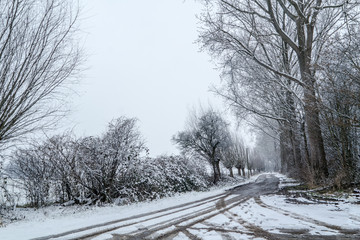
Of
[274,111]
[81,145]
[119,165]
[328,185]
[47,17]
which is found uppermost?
[47,17]

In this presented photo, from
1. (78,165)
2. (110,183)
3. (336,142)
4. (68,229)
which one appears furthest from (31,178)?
(336,142)

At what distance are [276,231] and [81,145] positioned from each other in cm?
761

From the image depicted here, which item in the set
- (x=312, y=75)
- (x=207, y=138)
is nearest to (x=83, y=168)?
(x=312, y=75)

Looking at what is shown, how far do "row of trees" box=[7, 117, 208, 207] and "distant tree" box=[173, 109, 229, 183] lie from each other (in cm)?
1388

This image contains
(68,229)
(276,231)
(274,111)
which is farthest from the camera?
(274,111)

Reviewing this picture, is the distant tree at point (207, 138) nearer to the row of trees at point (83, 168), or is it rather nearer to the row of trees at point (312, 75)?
the row of trees at point (312, 75)

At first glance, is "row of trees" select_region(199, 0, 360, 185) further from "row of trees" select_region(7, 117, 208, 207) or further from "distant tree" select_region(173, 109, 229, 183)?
"distant tree" select_region(173, 109, 229, 183)

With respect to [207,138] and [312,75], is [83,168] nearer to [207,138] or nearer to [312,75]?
[312,75]

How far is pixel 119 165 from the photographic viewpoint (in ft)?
30.6

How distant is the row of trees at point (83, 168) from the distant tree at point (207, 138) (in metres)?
13.9

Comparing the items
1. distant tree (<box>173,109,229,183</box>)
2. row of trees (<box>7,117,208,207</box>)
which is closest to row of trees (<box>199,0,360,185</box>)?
row of trees (<box>7,117,208,207</box>)

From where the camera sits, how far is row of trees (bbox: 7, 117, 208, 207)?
853 centimetres

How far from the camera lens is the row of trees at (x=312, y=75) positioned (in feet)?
22.4

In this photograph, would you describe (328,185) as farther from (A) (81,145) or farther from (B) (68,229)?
(A) (81,145)
